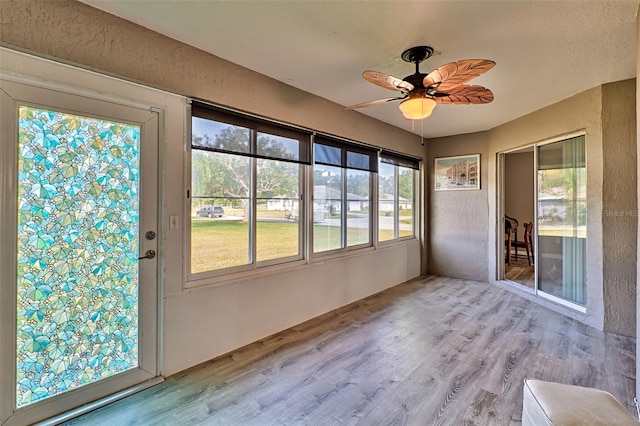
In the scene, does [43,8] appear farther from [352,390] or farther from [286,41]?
[352,390]

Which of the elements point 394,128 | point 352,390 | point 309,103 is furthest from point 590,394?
point 394,128

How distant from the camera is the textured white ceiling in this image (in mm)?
1860

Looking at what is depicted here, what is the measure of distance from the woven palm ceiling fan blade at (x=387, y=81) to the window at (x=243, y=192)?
1.22m

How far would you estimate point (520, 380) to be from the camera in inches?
87.5

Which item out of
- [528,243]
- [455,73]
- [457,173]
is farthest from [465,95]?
[528,243]

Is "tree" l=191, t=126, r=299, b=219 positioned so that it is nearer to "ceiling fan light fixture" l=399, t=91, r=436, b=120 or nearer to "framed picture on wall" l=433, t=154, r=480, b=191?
"ceiling fan light fixture" l=399, t=91, r=436, b=120

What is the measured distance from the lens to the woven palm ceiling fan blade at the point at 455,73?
1.74 metres

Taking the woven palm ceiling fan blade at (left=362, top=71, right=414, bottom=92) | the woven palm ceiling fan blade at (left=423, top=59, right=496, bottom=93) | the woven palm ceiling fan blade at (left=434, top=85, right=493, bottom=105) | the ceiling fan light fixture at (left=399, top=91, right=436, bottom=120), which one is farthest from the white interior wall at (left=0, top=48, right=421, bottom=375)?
the woven palm ceiling fan blade at (left=434, top=85, right=493, bottom=105)

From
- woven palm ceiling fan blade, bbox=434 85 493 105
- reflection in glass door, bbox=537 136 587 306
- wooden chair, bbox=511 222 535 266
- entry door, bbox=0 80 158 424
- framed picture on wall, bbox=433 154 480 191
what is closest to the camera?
entry door, bbox=0 80 158 424

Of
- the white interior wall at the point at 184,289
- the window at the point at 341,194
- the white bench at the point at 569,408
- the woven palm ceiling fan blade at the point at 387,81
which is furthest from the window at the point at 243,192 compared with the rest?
the white bench at the point at 569,408

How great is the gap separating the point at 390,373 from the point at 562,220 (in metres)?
3.03

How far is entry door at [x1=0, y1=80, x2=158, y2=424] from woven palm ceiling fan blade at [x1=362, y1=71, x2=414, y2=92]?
62.4 inches

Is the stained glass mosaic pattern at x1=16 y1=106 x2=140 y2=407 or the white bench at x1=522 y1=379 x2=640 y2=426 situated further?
the stained glass mosaic pattern at x1=16 y1=106 x2=140 y2=407

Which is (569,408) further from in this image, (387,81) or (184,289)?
(184,289)
